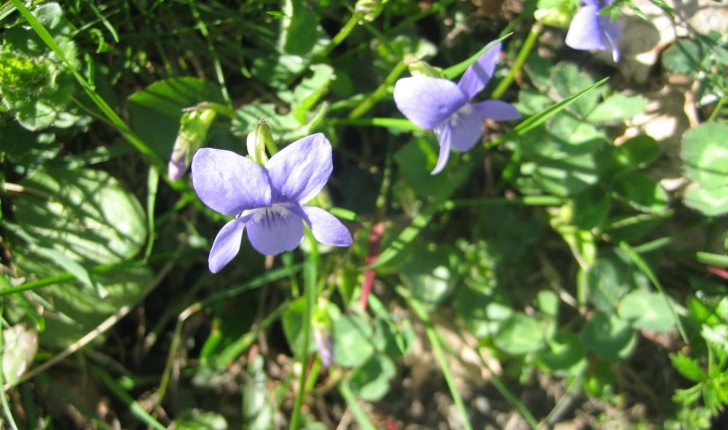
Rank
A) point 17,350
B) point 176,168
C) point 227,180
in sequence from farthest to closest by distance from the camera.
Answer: point 17,350, point 176,168, point 227,180

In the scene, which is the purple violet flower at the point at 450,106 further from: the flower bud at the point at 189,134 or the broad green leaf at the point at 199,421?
the broad green leaf at the point at 199,421

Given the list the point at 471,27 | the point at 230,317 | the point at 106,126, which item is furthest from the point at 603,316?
the point at 106,126

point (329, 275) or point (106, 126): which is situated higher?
point (106, 126)

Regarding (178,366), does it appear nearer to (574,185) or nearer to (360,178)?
(360,178)

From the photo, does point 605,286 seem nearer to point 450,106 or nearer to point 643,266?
point 643,266

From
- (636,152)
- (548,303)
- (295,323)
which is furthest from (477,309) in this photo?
(636,152)

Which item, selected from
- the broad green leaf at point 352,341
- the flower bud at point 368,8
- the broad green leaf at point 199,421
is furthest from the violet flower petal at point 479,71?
the broad green leaf at point 199,421
